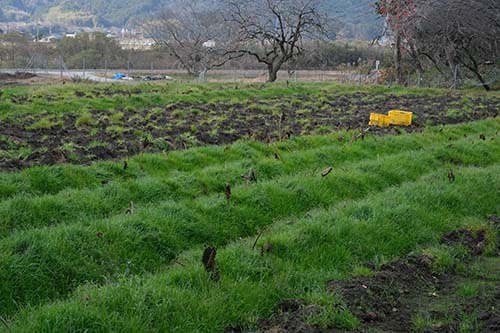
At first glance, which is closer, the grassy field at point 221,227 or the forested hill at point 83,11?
the grassy field at point 221,227

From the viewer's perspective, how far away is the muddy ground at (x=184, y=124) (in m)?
10.1

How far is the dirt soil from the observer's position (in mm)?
4594

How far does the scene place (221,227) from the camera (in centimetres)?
701

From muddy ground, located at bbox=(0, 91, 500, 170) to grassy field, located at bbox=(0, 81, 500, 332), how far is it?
89cm

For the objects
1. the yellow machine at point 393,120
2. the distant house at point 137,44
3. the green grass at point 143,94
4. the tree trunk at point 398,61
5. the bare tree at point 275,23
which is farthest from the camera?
the distant house at point 137,44

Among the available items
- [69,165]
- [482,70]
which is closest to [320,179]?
[69,165]

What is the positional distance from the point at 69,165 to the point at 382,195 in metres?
4.51

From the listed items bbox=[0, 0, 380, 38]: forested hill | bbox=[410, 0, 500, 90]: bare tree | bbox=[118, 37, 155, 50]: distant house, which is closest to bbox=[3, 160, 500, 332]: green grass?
bbox=[410, 0, 500, 90]: bare tree

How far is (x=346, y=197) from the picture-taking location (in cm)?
854

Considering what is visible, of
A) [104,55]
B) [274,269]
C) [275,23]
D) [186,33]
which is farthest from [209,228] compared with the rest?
[186,33]

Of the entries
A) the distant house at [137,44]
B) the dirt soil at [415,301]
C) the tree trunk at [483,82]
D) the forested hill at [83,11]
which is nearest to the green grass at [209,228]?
the dirt soil at [415,301]

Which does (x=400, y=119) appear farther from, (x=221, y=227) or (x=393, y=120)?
(x=221, y=227)

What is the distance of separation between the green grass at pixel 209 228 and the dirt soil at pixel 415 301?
157 millimetres

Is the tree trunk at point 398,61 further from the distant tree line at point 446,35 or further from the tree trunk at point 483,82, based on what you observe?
the tree trunk at point 483,82
